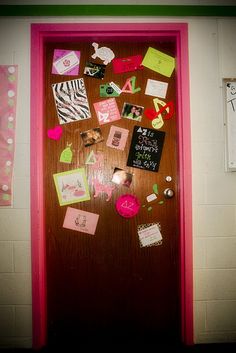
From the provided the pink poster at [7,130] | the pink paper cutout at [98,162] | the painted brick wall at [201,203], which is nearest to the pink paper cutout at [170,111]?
the painted brick wall at [201,203]

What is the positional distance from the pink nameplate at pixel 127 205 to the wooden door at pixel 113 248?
3 cm

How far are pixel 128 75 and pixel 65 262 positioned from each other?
59.1 inches

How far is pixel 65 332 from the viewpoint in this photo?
1.79 metres

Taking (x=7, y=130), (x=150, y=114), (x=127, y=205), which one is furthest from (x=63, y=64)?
(x=127, y=205)

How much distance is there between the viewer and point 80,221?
5.92ft

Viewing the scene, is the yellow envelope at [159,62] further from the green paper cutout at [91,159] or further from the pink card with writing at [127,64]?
the green paper cutout at [91,159]

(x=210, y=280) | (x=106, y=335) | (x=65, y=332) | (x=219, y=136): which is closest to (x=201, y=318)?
(x=210, y=280)

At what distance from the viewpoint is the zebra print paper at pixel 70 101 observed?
180 centimetres

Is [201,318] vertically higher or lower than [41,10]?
lower

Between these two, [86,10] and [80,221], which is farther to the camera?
[80,221]

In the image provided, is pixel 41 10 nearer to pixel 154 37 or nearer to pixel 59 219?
pixel 154 37

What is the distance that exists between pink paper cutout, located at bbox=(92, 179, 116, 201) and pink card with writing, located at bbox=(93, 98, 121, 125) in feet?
1.50

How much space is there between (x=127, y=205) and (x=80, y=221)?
14.8 inches

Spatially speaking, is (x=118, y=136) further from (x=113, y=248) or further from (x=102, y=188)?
(x=113, y=248)
